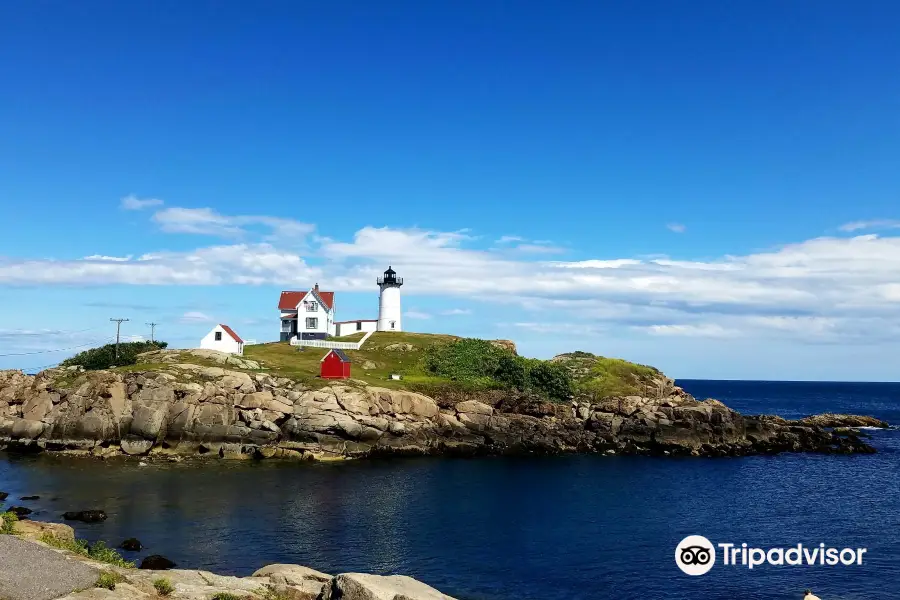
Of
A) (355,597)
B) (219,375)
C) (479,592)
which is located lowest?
(479,592)

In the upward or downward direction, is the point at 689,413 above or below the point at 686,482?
above

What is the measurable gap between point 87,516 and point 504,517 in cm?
2727

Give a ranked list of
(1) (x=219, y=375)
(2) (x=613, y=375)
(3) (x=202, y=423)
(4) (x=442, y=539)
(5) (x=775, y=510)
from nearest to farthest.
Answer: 1. (4) (x=442, y=539)
2. (5) (x=775, y=510)
3. (3) (x=202, y=423)
4. (1) (x=219, y=375)
5. (2) (x=613, y=375)

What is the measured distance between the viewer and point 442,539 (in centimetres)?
3922

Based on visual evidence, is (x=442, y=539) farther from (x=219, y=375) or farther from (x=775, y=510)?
(x=219, y=375)

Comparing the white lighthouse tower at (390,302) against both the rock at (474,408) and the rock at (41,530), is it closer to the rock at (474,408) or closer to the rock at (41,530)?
the rock at (474,408)

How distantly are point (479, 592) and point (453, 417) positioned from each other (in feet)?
137

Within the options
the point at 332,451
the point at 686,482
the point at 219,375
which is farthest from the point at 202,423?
the point at 686,482

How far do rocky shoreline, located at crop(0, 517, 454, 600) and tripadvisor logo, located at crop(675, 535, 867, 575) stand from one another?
64.1 feet

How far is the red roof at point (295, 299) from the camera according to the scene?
106 m

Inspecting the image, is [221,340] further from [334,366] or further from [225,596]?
[225,596]

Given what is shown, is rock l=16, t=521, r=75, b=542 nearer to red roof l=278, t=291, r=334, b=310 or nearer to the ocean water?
the ocean water

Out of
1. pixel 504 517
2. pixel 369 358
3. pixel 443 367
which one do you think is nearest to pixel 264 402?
pixel 369 358

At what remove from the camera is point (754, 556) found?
122 feet
